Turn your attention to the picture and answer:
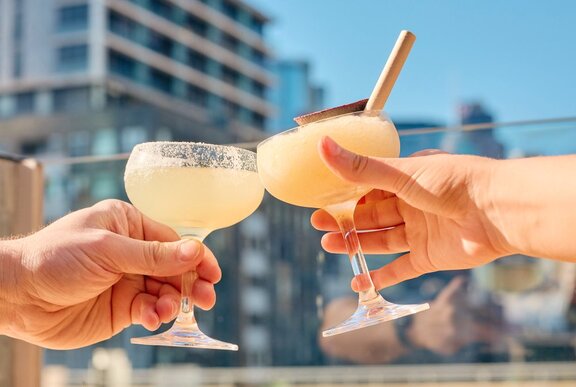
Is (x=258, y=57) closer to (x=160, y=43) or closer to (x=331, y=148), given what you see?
(x=160, y=43)

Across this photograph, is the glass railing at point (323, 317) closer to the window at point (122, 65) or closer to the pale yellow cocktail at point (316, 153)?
the pale yellow cocktail at point (316, 153)

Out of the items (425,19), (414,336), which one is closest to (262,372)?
(414,336)

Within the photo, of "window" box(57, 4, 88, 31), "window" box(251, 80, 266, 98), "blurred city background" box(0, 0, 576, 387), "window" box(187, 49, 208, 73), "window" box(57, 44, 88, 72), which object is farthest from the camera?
"window" box(251, 80, 266, 98)

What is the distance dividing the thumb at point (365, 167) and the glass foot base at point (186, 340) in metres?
0.39

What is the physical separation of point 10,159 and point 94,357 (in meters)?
0.74

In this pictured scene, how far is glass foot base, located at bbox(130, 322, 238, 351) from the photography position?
138 centimetres

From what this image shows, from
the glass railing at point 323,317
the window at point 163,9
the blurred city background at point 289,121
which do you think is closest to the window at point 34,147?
the blurred city background at point 289,121

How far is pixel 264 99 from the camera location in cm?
3969

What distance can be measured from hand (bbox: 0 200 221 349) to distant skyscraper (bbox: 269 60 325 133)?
1197 inches

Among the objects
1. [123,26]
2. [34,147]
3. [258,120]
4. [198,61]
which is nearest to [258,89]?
[258,120]

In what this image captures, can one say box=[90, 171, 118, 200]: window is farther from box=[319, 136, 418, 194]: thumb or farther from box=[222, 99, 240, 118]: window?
box=[222, 99, 240, 118]: window

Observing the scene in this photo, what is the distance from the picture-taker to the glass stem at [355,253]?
53.6 inches

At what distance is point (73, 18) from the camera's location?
107ft

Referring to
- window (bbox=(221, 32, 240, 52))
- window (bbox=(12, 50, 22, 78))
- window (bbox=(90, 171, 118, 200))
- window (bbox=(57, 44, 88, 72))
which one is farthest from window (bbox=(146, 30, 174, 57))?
window (bbox=(90, 171, 118, 200))
